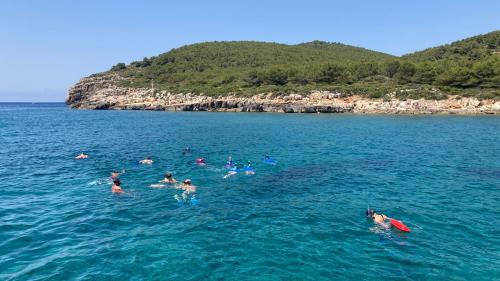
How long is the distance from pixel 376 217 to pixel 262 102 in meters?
88.1

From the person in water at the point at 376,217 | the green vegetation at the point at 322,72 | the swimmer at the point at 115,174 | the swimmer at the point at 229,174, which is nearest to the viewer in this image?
the person in water at the point at 376,217

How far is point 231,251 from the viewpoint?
14727 millimetres

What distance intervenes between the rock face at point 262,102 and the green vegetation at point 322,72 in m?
3.13

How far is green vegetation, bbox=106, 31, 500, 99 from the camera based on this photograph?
3711 inches

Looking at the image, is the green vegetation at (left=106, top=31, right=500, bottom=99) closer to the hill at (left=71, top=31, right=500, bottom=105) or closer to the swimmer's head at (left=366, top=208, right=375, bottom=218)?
the hill at (left=71, top=31, right=500, bottom=105)

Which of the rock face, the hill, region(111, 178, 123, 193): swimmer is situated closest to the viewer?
region(111, 178, 123, 193): swimmer

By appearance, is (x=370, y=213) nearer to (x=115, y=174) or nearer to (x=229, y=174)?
(x=229, y=174)

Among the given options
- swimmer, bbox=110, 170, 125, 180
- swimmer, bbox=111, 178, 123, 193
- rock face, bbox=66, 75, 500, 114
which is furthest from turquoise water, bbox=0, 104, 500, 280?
rock face, bbox=66, 75, 500, 114

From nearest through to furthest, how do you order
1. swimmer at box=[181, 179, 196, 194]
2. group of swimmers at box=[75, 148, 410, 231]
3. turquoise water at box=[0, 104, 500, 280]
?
turquoise water at box=[0, 104, 500, 280] → group of swimmers at box=[75, 148, 410, 231] → swimmer at box=[181, 179, 196, 194]

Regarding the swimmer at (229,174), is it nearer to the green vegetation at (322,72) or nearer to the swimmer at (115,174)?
the swimmer at (115,174)

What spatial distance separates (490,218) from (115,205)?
Answer: 21530mm

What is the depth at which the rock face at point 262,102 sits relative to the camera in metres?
85.4

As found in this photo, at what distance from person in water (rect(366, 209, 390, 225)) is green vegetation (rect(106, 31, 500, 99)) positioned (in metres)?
81.9

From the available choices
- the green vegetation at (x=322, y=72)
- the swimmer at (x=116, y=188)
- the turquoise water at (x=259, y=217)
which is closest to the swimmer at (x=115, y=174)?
the turquoise water at (x=259, y=217)
